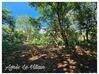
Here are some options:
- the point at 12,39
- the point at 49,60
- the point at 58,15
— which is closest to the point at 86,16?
the point at 58,15

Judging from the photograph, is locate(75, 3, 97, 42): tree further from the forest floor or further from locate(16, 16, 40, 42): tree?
locate(16, 16, 40, 42): tree

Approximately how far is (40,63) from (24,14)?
0.68 metres

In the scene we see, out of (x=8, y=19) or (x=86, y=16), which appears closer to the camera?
(x=8, y=19)

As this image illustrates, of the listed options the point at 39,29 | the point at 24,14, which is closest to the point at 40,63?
the point at 39,29

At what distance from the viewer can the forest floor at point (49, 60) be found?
11.4 feet

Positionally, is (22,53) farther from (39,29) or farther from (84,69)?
(84,69)

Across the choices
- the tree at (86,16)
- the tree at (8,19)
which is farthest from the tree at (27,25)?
the tree at (86,16)

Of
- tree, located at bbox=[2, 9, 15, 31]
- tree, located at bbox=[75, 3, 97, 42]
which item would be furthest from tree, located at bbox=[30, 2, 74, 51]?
tree, located at bbox=[2, 9, 15, 31]

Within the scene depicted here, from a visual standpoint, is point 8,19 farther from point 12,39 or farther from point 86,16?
point 86,16

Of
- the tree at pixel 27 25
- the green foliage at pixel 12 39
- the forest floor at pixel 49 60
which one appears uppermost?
the tree at pixel 27 25

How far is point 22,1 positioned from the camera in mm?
3512

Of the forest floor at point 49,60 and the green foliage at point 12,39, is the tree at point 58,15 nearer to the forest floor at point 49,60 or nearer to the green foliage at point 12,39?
the forest floor at point 49,60

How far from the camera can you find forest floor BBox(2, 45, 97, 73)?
11.4 ft

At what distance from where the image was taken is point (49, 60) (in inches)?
139
